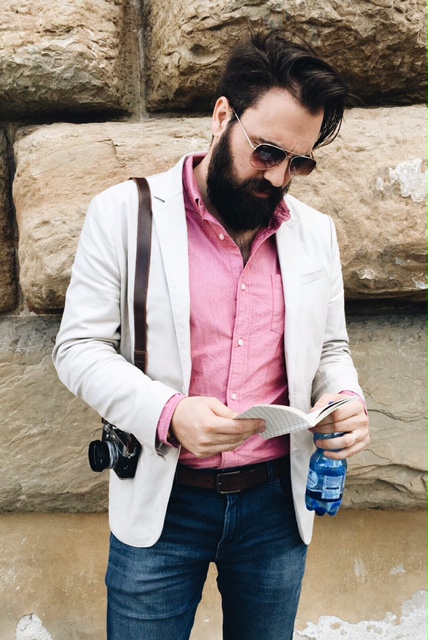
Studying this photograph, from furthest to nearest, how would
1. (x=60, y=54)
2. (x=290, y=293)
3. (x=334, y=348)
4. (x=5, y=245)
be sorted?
(x=5, y=245), (x=60, y=54), (x=334, y=348), (x=290, y=293)

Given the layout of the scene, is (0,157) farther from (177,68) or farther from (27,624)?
(27,624)

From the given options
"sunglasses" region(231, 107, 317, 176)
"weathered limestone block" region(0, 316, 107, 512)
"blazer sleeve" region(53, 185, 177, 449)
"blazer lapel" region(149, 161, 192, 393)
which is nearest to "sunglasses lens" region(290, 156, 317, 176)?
"sunglasses" region(231, 107, 317, 176)

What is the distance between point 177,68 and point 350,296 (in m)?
0.86

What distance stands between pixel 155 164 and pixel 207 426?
934 millimetres

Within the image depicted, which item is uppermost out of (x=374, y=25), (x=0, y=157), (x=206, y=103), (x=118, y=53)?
(x=374, y=25)

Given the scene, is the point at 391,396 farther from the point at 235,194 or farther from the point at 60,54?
the point at 60,54

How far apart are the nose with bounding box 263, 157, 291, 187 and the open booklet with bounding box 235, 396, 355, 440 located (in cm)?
51

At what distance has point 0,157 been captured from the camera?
6.00ft

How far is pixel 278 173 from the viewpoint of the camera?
1351 millimetres

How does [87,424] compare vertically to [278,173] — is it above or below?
below

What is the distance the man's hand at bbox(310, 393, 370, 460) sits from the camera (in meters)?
1.29

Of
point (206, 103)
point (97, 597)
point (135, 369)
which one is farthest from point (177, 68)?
point (97, 597)

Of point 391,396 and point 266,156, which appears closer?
point 266,156

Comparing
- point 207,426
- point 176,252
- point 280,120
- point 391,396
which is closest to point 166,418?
point 207,426
